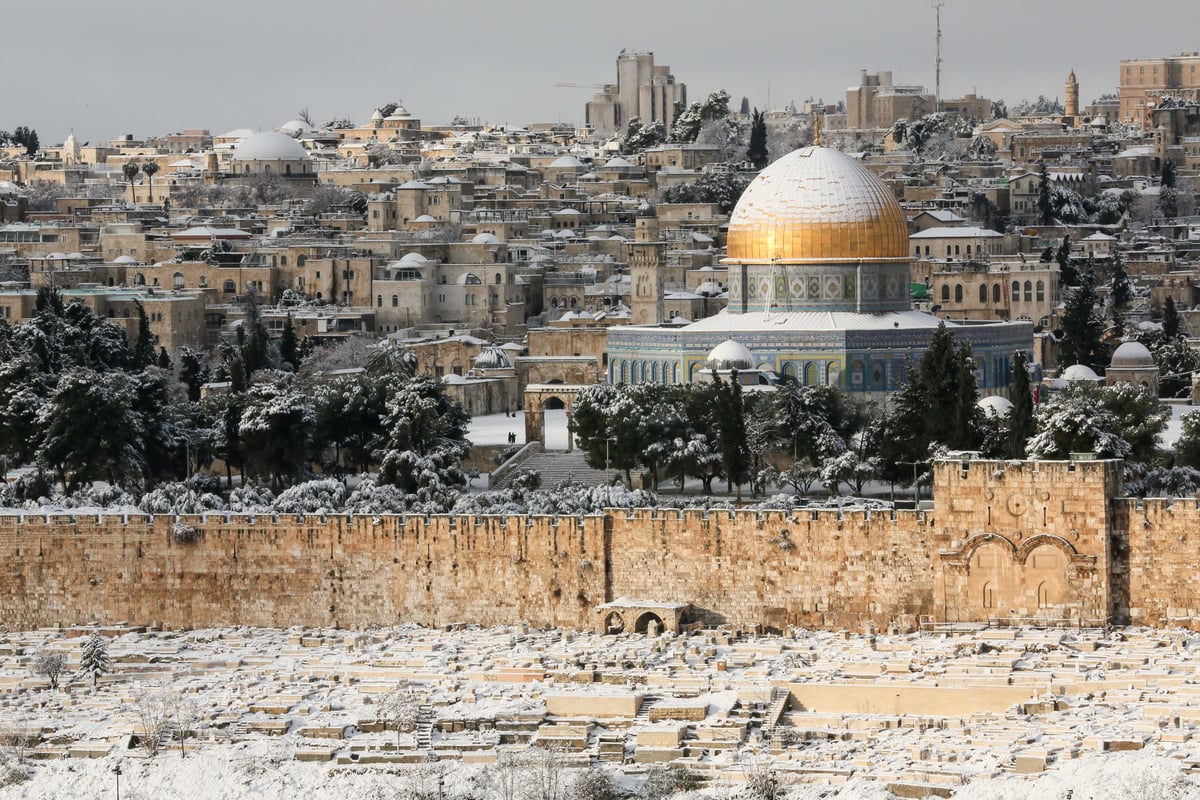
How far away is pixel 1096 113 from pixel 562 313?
257 ft

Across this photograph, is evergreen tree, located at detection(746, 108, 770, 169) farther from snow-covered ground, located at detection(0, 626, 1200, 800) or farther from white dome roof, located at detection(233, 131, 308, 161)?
snow-covered ground, located at detection(0, 626, 1200, 800)

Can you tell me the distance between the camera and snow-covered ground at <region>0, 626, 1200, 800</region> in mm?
35094

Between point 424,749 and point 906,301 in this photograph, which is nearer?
point 424,749

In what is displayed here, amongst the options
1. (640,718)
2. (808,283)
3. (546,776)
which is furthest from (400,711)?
(808,283)

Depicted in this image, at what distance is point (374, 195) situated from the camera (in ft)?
326

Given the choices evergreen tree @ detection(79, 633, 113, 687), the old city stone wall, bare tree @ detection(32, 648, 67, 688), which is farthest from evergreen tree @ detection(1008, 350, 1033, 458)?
bare tree @ detection(32, 648, 67, 688)

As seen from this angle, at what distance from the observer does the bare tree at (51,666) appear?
41.3 meters

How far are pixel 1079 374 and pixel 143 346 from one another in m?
19.6

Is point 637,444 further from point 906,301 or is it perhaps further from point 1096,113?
point 1096,113

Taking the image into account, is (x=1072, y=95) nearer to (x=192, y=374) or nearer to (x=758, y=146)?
(x=758, y=146)

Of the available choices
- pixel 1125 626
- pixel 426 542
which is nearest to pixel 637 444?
pixel 426 542

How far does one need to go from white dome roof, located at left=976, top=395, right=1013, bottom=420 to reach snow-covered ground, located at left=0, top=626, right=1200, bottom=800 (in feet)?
38.0

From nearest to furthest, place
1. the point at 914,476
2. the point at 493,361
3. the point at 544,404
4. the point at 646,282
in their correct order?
the point at 914,476 → the point at 544,404 → the point at 493,361 → the point at 646,282

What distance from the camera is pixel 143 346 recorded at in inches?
2625
